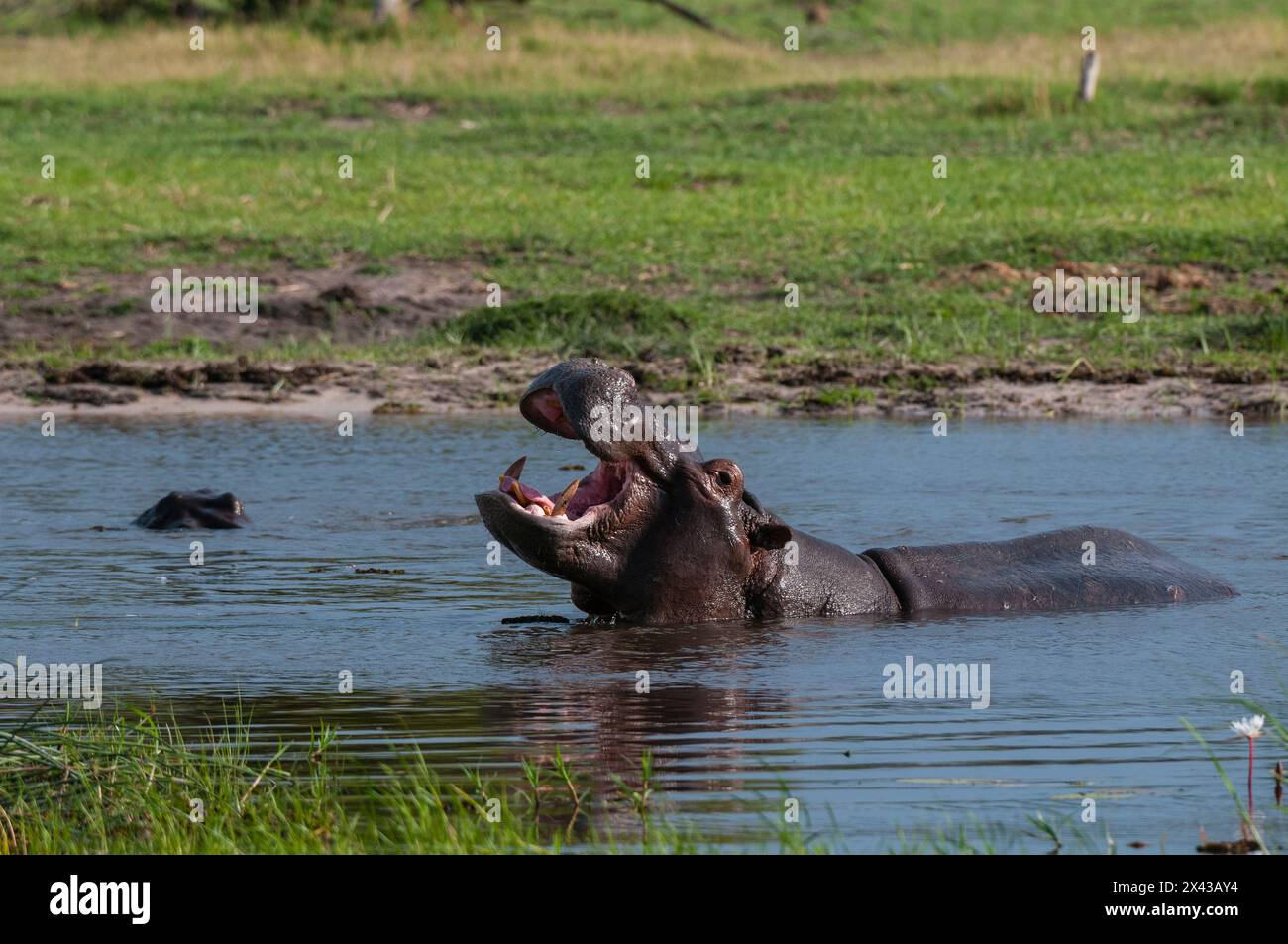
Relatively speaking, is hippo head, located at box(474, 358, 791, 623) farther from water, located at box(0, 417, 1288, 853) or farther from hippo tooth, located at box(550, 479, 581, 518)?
water, located at box(0, 417, 1288, 853)

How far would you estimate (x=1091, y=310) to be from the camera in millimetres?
13086

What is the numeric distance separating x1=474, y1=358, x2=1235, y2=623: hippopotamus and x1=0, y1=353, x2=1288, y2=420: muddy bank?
422 centimetres

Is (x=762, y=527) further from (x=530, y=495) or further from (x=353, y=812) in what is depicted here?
(x=353, y=812)

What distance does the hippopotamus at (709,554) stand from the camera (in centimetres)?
598

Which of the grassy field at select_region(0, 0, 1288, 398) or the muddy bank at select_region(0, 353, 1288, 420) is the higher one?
the grassy field at select_region(0, 0, 1288, 398)

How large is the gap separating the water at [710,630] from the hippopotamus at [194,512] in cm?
11

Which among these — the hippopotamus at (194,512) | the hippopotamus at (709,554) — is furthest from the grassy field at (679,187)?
the hippopotamus at (709,554)

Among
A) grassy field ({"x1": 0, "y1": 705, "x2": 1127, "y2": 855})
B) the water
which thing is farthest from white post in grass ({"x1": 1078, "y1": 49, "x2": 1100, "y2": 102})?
grassy field ({"x1": 0, "y1": 705, "x2": 1127, "y2": 855})

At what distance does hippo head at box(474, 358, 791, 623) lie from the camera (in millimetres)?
5828

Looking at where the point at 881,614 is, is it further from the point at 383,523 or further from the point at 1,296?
the point at 1,296
